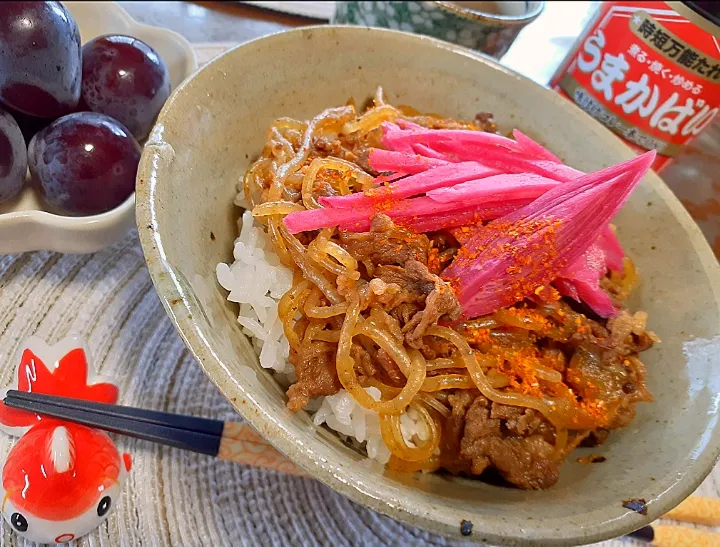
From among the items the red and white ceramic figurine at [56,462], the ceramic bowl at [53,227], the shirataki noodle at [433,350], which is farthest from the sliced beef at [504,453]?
the ceramic bowl at [53,227]

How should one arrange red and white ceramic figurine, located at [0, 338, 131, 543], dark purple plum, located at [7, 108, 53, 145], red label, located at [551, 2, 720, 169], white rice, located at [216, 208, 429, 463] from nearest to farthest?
red and white ceramic figurine, located at [0, 338, 131, 543], white rice, located at [216, 208, 429, 463], dark purple plum, located at [7, 108, 53, 145], red label, located at [551, 2, 720, 169]

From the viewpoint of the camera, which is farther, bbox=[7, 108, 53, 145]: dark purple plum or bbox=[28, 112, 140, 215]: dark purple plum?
bbox=[7, 108, 53, 145]: dark purple plum

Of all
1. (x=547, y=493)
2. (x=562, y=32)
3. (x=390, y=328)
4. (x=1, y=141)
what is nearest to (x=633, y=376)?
(x=547, y=493)

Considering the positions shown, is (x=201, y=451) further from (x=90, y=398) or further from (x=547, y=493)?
(x=547, y=493)

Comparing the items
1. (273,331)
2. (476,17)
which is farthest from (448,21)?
(273,331)

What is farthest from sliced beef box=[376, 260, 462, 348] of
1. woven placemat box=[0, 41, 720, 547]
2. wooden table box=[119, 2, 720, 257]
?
wooden table box=[119, 2, 720, 257]

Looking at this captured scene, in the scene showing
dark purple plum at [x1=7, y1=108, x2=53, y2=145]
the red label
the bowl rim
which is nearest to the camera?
dark purple plum at [x1=7, y1=108, x2=53, y2=145]

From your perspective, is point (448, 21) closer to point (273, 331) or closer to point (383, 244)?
point (383, 244)

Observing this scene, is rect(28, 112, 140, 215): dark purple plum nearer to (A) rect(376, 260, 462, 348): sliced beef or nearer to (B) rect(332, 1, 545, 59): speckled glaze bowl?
(A) rect(376, 260, 462, 348): sliced beef
